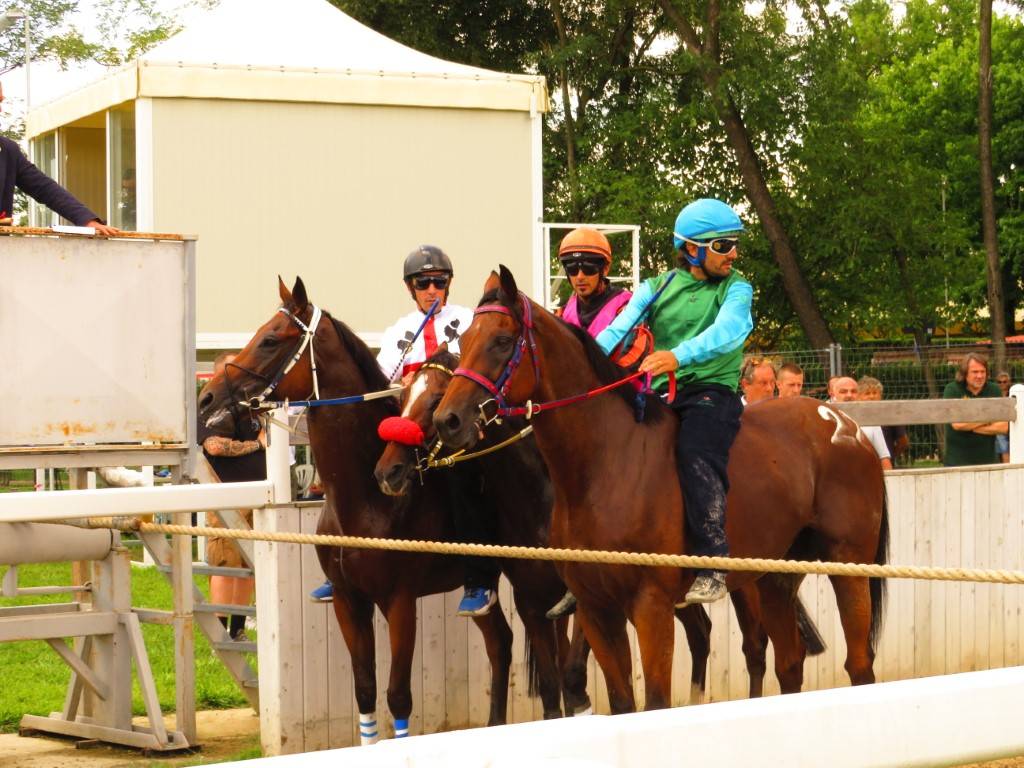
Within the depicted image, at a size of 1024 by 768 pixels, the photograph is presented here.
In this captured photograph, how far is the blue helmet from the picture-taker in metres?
6.03

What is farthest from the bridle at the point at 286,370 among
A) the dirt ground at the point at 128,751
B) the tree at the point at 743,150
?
the tree at the point at 743,150

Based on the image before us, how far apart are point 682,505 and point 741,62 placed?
959 inches

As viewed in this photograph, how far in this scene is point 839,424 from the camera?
275 inches

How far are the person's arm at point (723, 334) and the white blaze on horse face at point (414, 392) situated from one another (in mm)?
1150

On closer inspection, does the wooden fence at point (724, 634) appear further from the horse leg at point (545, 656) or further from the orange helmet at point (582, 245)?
the orange helmet at point (582, 245)

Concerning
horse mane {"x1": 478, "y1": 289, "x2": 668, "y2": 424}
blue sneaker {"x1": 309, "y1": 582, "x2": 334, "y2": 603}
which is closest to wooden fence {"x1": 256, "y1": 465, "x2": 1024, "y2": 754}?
blue sneaker {"x1": 309, "y1": 582, "x2": 334, "y2": 603}

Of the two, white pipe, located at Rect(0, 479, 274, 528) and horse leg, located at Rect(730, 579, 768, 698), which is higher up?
white pipe, located at Rect(0, 479, 274, 528)

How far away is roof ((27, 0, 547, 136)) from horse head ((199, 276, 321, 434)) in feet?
29.0

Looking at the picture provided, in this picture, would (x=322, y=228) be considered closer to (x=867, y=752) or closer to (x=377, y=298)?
(x=377, y=298)

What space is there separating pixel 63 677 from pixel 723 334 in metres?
5.97

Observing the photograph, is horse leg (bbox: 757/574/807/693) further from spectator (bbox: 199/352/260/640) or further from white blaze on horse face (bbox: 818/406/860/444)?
spectator (bbox: 199/352/260/640)

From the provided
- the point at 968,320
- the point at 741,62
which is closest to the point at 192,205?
the point at 741,62

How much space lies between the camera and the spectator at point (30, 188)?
7.15 metres

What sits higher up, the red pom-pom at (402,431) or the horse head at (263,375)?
the horse head at (263,375)
